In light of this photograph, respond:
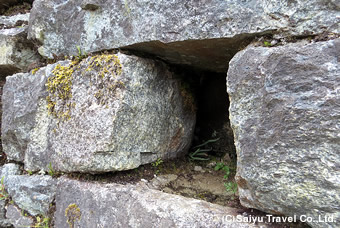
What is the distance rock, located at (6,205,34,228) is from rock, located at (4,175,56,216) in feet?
0.16

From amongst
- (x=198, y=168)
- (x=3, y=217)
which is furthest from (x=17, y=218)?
(x=198, y=168)

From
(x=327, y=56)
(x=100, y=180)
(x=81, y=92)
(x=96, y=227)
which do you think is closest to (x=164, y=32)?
(x=81, y=92)

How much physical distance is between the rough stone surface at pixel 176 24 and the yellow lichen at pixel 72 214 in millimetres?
910

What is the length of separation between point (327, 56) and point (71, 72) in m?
1.30

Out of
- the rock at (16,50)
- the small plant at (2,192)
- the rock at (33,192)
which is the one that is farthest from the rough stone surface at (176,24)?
the small plant at (2,192)

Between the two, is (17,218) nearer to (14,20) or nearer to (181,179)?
(181,179)

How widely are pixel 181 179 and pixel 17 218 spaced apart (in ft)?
3.82

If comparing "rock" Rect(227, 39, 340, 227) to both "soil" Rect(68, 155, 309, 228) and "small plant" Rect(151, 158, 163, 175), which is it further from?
"small plant" Rect(151, 158, 163, 175)

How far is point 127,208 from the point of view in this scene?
51.4 inches

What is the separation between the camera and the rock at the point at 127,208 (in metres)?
1.12

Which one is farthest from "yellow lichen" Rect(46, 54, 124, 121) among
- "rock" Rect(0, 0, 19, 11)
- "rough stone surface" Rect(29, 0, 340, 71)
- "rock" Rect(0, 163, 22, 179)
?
"rock" Rect(0, 0, 19, 11)

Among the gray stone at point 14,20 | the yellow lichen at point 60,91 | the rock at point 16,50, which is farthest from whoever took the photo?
the gray stone at point 14,20

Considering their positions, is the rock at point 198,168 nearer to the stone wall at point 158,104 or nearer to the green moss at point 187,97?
the stone wall at point 158,104

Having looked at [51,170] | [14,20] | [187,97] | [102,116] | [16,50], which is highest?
[14,20]
